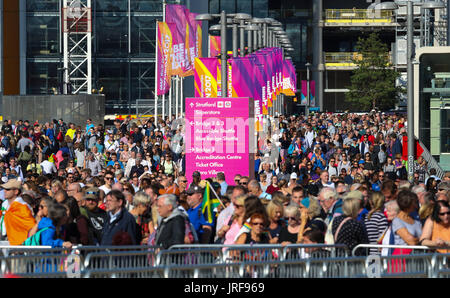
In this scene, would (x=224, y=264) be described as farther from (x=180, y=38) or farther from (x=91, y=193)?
(x=180, y=38)

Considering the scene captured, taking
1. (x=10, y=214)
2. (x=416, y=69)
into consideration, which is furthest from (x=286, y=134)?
(x=10, y=214)

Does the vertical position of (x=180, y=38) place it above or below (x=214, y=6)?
below

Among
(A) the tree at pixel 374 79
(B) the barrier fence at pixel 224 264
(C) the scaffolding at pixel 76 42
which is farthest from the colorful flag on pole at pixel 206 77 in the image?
(A) the tree at pixel 374 79

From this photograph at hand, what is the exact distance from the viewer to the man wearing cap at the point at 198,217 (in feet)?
43.5

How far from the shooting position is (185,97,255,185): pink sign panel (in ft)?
75.4

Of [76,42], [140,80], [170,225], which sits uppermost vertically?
[76,42]

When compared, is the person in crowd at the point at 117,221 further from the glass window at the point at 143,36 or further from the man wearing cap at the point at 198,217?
the glass window at the point at 143,36

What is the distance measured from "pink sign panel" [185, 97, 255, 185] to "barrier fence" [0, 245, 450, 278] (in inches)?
474

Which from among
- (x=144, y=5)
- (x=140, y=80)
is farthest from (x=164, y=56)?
(x=140, y=80)

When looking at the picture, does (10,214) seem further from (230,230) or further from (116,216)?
(230,230)

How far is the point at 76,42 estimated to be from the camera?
61969mm

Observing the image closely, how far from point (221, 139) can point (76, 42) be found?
40036 mm

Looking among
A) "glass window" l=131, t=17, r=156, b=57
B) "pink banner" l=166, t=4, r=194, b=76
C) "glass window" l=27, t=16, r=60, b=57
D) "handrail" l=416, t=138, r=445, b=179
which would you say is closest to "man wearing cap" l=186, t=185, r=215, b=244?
"handrail" l=416, t=138, r=445, b=179
